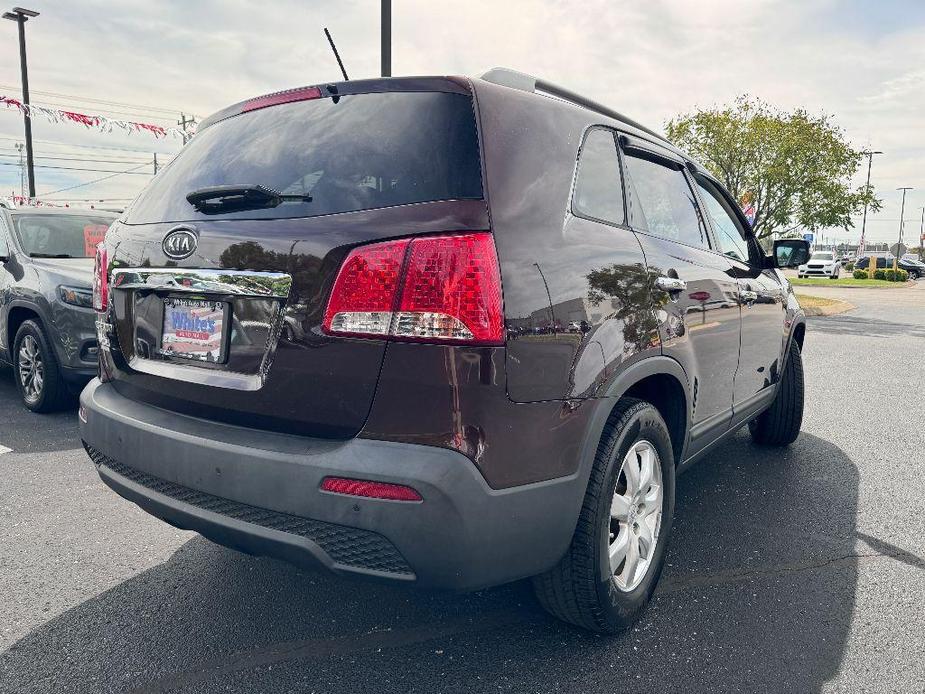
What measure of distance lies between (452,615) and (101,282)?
173 centimetres

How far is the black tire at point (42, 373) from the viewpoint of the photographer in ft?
17.8

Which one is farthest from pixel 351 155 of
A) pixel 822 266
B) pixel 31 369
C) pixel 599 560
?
pixel 822 266

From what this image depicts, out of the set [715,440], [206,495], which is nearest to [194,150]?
[206,495]

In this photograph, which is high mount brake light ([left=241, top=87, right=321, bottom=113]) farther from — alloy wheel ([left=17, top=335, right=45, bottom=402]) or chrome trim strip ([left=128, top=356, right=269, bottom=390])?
alloy wheel ([left=17, top=335, right=45, bottom=402])

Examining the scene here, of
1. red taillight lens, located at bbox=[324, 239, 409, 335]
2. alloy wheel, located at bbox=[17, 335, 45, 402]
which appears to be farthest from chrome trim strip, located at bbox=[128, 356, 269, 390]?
alloy wheel, located at bbox=[17, 335, 45, 402]

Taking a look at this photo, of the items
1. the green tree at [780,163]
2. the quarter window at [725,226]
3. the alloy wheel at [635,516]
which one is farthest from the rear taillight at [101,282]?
the green tree at [780,163]

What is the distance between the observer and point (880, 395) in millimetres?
6801

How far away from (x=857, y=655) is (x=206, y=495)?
2098mm

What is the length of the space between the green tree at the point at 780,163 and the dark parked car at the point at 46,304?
16.4 metres

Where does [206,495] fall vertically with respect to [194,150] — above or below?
below

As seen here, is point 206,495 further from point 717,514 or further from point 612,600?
point 717,514

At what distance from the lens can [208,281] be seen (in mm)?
2107

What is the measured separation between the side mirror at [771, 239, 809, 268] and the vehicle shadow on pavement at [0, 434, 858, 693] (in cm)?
188

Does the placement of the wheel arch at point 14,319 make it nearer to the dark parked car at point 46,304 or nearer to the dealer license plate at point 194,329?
the dark parked car at point 46,304
